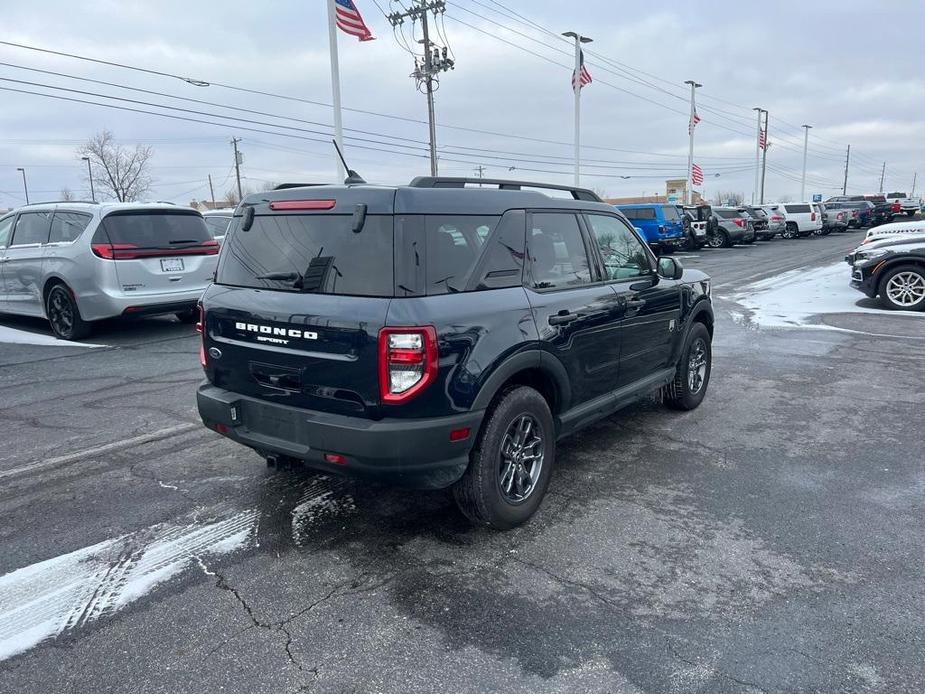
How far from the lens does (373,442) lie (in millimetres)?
3135

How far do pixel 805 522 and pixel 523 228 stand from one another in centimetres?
236

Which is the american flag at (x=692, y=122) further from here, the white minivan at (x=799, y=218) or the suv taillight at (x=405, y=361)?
the suv taillight at (x=405, y=361)

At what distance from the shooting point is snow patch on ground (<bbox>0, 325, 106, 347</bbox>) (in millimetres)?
9016

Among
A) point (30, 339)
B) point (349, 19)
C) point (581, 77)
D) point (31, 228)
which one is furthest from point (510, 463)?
point (581, 77)

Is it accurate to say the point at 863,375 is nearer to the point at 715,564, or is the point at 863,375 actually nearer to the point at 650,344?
the point at 650,344

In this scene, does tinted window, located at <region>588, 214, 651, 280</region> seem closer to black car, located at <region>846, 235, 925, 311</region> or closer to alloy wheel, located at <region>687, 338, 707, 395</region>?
alloy wheel, located at <region>687, 338, 707, 395</region>

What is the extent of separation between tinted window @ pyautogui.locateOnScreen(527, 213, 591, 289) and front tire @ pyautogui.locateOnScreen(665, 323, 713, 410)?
71.2 inches

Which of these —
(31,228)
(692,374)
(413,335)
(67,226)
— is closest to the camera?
(413,335)

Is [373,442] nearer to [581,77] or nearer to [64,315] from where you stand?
[64,315]

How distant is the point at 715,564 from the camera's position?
3.38 meters

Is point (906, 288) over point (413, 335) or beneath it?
beneath

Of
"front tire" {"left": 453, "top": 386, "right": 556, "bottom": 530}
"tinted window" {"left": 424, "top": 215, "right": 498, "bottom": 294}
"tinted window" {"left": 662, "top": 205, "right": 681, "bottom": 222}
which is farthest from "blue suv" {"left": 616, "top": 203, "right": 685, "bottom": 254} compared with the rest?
"tinted window" {"left": 424, "top": 215, "right": 498, "bottom": 294}

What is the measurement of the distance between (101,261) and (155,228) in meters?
0.85

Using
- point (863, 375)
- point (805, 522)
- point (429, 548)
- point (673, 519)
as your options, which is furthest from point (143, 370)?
point (863, 375)
